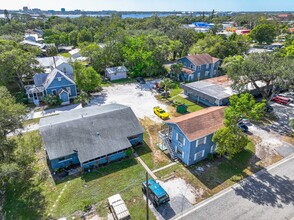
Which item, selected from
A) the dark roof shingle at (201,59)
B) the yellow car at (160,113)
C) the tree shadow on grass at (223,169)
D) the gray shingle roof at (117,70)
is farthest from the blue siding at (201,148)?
the gray shingle roof at (117,70)

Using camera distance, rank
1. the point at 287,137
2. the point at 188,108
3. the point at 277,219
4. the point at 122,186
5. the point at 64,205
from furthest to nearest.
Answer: the point at 188,108, the point at 287,137, the point at 122,186, the point at 64,205, the point at 277,219

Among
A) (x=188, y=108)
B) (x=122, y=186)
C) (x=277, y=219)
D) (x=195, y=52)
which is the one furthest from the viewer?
(x=195, y=52)

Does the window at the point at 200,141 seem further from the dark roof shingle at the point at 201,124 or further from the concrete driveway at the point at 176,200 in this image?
the concrete driveway at the point at 176,200

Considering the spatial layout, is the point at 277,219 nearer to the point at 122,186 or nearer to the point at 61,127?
the point at 122,186

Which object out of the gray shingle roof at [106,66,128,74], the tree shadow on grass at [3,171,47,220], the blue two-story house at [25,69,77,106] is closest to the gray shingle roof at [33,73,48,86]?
the blue two-story house at [25,69,77,106]

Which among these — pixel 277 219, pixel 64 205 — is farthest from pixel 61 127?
pixel 277 219

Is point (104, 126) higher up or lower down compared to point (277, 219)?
higher up

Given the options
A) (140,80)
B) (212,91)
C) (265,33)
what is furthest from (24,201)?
(265,33)
